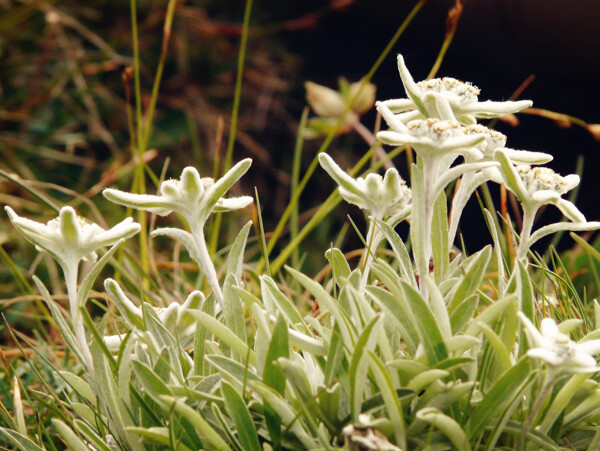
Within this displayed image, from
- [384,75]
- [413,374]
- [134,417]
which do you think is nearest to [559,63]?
[384,75]

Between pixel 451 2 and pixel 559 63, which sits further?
pixel 451 2

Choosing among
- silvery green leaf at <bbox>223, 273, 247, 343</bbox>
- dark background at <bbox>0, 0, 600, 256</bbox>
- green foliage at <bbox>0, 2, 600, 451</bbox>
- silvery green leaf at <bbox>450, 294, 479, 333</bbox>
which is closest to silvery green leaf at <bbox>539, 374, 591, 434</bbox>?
green foliage at <bbox>0, 2, 600, 451</bbox>

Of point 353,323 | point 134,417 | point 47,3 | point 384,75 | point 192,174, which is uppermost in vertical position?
point 47,3

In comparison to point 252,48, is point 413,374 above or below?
below

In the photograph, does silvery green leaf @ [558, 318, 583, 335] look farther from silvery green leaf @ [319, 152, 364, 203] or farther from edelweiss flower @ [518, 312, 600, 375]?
Result: silvery green leaf @ [319, 152, 364, 203]

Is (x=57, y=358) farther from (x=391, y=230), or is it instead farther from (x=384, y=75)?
(x=384, y=75)

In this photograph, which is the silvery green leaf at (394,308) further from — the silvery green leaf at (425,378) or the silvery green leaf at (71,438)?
the silvery green leaf at (71,438)

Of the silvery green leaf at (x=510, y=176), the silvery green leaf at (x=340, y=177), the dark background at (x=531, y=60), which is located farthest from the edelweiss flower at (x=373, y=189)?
the dark background at (x=531, y=60)
